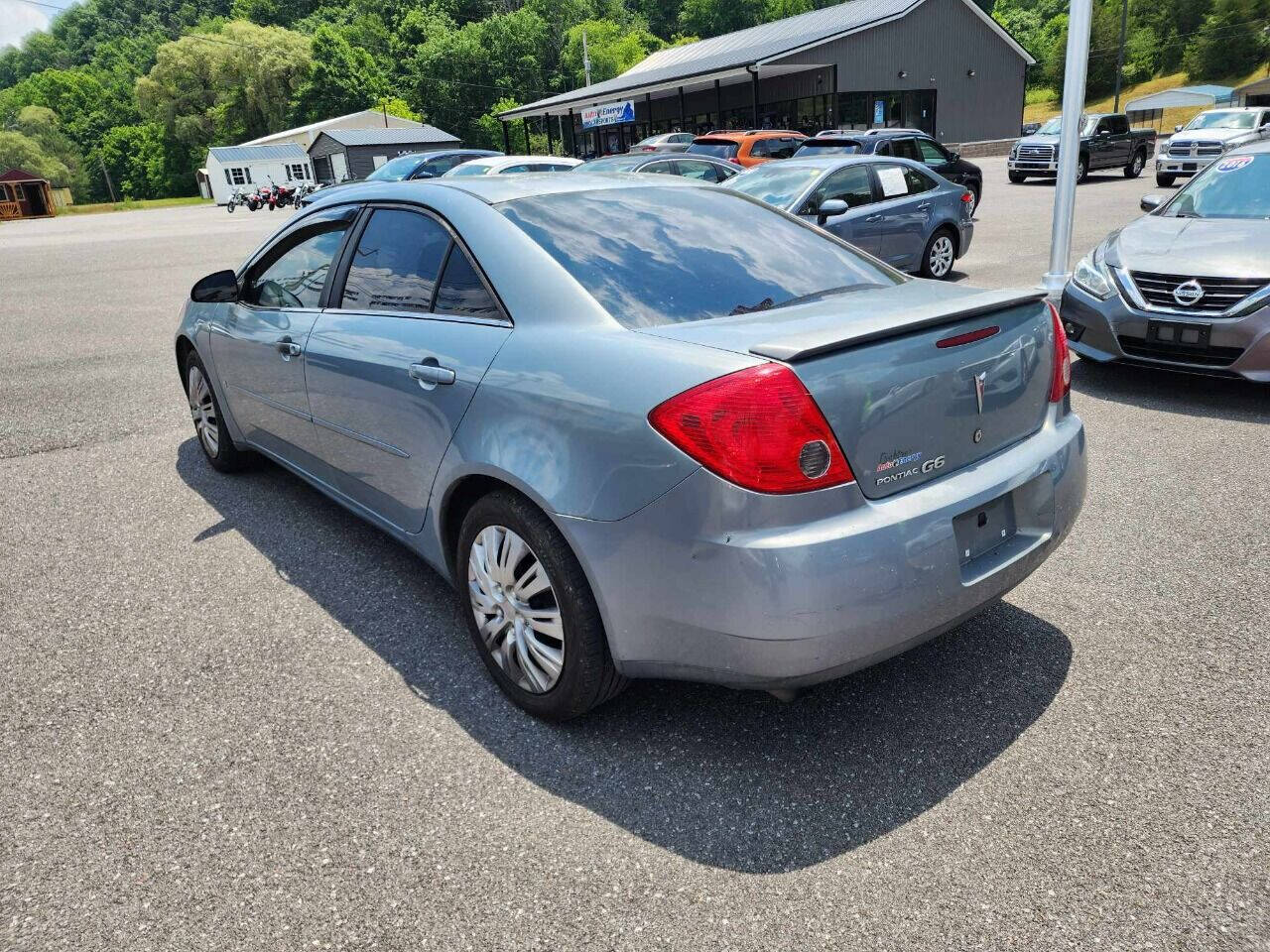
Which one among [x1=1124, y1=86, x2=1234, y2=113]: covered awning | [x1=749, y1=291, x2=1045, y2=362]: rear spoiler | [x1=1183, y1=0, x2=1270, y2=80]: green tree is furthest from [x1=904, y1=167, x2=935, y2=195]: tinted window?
[x1=1183, y1=0, x2=1270, y2=80]: green tree

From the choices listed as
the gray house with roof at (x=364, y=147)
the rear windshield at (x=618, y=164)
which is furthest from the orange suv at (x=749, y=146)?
the gray house with roof at (x=364, y=147)

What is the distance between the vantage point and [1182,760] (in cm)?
247

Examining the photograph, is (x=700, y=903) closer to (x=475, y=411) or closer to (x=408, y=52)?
(x=475, y=411)

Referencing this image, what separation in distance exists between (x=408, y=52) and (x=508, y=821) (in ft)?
338

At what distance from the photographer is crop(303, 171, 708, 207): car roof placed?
125 inches

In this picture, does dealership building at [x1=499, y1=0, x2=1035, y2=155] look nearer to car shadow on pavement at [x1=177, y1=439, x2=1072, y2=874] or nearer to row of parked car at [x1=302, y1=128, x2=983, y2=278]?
row of parked car at [x1=302, y1=128, x2=983, y2=278]

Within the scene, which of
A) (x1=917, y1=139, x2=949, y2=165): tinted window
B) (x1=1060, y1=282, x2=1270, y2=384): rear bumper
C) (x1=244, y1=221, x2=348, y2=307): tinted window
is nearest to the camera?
(x1=244, y1=221, x2=348, y2=307): tinted window

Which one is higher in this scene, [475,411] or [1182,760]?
[475,411]

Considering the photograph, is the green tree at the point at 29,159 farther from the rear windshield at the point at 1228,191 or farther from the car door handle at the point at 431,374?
the car door handle at the point at 431,374

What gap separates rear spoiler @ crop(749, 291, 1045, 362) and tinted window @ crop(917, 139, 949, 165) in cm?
1486

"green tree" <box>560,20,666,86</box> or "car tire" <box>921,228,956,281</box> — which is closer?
"car tire" <box>921,228,956,281</box>

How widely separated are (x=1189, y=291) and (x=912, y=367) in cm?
417

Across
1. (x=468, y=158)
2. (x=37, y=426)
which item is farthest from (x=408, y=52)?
(x=37, y=426)

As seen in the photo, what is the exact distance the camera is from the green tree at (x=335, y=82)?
3162 inches
